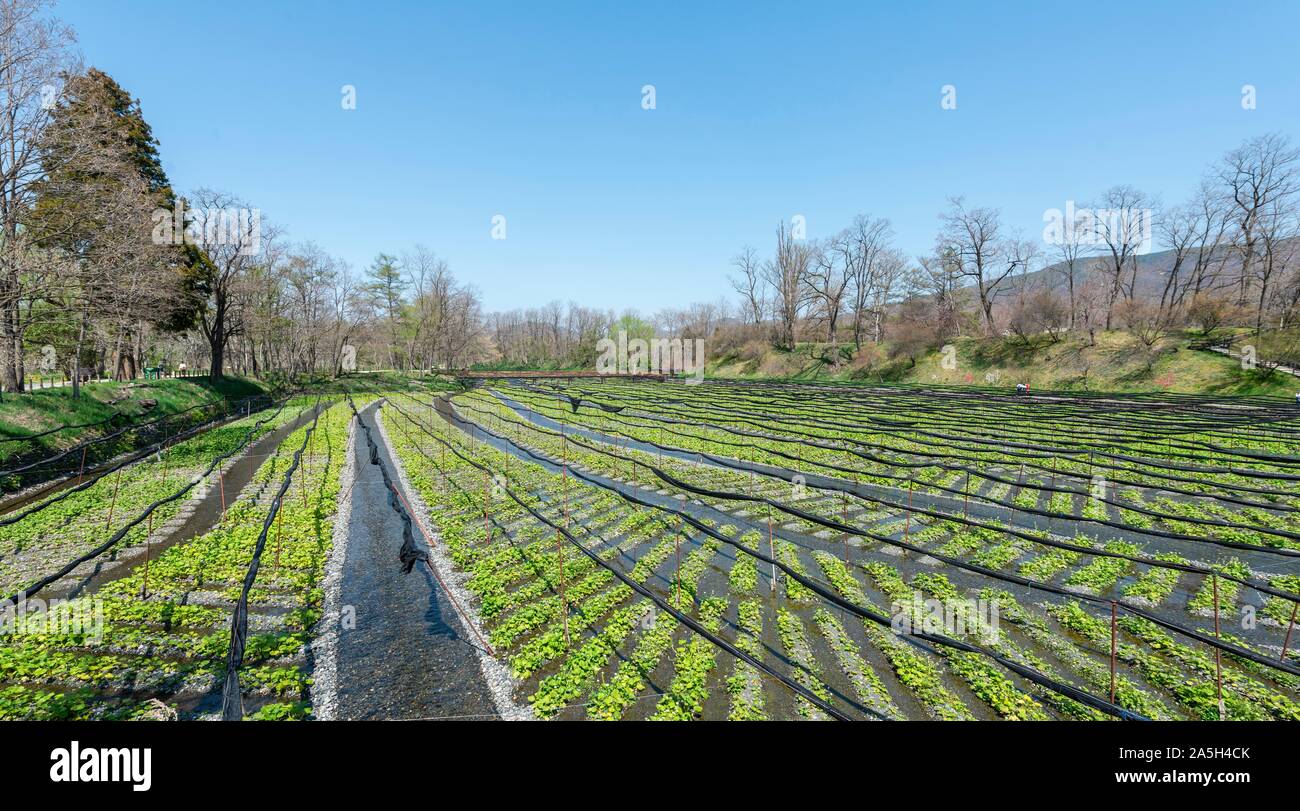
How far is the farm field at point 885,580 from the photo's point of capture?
5.73 meters

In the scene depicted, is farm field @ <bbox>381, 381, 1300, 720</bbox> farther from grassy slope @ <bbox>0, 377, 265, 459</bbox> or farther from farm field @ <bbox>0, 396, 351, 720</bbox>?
grassy slope @ <bbox>0, 377, 265, 459</bbox>

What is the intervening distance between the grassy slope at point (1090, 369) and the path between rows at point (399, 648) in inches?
1778

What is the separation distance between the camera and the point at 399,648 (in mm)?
7109

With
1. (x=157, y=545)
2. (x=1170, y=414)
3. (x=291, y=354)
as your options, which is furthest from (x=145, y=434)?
(x=1170, y=414)

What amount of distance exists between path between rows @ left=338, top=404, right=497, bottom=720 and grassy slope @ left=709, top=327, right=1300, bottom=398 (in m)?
45.2

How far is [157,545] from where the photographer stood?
1023 cm

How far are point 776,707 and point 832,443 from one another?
15.8 meters

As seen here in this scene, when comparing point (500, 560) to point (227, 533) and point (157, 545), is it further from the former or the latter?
point (157, 545)

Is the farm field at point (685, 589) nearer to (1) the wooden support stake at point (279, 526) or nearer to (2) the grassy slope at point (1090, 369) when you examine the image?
(1) the wooden support stake at point (279, 526)

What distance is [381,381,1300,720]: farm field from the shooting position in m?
5.73

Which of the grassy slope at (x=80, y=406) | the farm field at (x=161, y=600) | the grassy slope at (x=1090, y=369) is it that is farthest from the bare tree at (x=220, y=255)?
the grassy slope at (x=1090, y=369)

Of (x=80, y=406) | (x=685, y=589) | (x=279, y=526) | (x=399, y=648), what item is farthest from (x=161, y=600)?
(x=80, y=406)

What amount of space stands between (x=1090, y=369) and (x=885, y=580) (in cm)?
4300

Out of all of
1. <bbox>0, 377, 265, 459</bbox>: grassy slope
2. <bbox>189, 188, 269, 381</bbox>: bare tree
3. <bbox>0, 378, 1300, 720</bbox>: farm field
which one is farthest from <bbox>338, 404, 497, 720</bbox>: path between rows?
<bbox>189, 188, 269, 381</bbox>: bare tree
